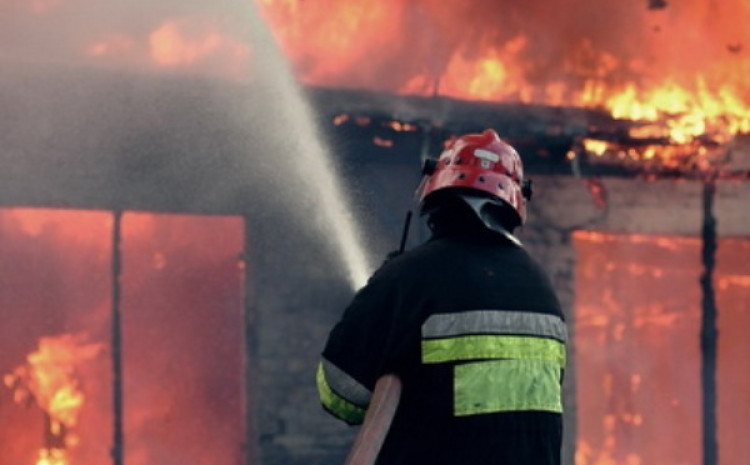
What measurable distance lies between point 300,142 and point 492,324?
12.9 feet

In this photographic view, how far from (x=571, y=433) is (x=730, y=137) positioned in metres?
2.27

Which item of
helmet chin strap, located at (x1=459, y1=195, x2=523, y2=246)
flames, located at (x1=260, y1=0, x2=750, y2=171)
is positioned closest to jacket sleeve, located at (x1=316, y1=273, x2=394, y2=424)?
helmet chin strap, located at (x1=459, y1=195, x2=523, y2=246)

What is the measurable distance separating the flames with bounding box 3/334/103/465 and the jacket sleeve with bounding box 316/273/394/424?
3.80m

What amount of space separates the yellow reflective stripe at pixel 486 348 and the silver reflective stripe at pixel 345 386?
18 centimetres

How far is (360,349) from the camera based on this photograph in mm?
3066

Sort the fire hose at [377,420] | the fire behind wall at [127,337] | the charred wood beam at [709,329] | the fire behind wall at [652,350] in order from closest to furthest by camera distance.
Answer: the fire hose at [377,420] → the fire behind wall at [127,337] → the fire behind wall at [652,350] → the charred wood beam at [709,329]

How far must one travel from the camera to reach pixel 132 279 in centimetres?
675

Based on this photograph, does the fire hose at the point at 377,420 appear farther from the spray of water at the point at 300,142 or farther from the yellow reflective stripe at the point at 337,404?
the spray of water at the point at 300,142

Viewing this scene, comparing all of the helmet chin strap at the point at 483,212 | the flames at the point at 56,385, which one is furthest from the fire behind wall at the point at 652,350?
the helmet chin strap at the point at 483,212

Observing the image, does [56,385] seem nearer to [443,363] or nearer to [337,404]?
[337,404]

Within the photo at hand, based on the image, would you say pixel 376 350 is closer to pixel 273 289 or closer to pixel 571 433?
pixel 273 289

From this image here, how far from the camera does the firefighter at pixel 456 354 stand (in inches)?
121

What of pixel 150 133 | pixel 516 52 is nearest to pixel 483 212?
pixel 150 133

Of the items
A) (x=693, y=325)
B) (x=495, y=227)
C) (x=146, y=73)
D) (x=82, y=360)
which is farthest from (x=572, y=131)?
(x=495, y=227)
